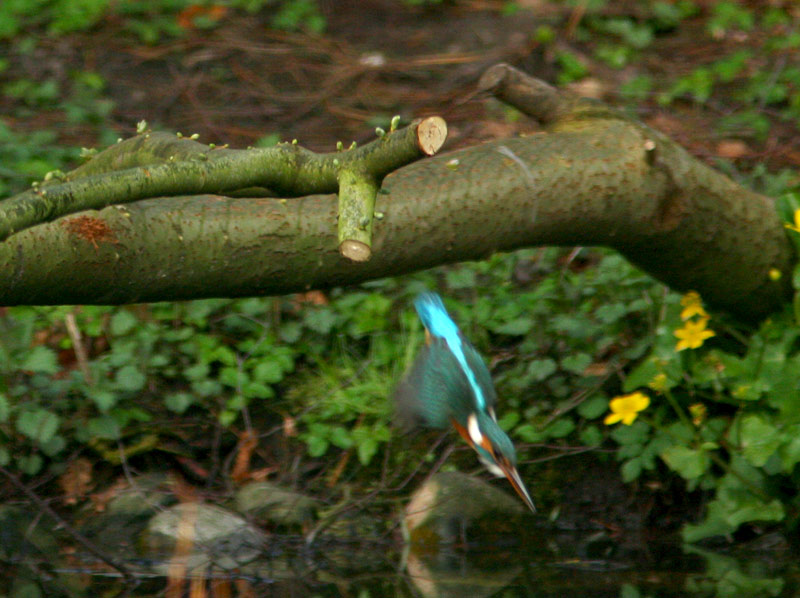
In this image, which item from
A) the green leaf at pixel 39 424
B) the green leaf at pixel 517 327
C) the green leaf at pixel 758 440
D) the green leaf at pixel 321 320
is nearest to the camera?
the green leaf at pixel 758 440

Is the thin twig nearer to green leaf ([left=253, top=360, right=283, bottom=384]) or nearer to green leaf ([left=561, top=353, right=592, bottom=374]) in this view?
green leaf ([left=253, top=360, right=283, bottom=384])

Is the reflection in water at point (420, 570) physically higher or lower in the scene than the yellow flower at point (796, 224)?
lower

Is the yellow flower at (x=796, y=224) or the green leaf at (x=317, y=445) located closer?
the yellow flower at (x=796, y=224)

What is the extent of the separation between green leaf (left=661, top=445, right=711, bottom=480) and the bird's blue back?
24.0 inches

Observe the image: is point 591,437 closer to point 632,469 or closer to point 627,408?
point 632,469

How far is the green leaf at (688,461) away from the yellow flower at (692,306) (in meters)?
0.40

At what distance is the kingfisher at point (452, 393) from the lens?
2.50 m

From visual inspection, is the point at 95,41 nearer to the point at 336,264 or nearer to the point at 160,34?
the point at 160,34

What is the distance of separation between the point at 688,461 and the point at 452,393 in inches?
30.5

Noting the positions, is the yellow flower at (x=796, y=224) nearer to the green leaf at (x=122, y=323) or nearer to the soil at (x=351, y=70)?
the soil at (x=351, y=70)

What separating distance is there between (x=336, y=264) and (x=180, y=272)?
1.25 ft

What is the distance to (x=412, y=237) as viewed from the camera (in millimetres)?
2535

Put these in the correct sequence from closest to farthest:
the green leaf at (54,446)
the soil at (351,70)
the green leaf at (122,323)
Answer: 1. the green leaf at (54,446)
2. the green leaf at (122,323)
3. the soil at (351,70)

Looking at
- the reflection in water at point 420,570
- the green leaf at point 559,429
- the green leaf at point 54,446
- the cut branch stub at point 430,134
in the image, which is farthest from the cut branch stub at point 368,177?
the green leaf at point 54,446
